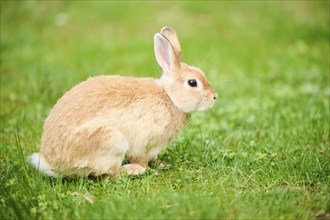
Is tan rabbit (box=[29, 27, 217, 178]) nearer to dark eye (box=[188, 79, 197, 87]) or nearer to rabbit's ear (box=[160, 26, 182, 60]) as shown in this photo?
dark eye (box=[188, 79, 197, 87])

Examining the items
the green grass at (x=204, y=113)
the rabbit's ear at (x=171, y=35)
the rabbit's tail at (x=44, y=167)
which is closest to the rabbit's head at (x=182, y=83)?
the rabbit's ear at (x=171, y=35)

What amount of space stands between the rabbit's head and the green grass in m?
0.47

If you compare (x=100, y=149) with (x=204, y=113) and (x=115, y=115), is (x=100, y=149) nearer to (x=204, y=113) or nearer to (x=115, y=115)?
(x=115, y=115)

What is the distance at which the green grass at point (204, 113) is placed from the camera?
3.79m

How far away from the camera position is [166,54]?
4793mm

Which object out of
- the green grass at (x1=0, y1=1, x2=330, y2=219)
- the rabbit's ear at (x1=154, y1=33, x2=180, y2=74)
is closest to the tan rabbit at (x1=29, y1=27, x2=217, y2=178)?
the rabbit's ear at (x1=154, y1=33, x2=180, y2=74)

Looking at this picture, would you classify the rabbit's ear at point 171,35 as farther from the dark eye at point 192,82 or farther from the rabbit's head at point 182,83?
the dark eye at point 192,82

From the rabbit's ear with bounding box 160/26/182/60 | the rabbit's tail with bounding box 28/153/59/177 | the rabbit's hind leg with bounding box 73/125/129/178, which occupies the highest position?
the rabbit's ear with bounding box 160/26/182/60

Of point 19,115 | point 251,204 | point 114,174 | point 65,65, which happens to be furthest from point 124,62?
point 251,204

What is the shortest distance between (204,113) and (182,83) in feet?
4.71

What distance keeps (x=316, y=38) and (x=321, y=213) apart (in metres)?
5.78

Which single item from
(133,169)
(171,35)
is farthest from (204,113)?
(133,169)

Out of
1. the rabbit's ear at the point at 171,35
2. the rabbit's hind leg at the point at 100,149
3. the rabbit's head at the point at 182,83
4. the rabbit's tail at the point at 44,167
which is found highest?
the rabbit's ear at the point at 171,35

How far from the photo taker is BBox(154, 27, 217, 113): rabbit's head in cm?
470
